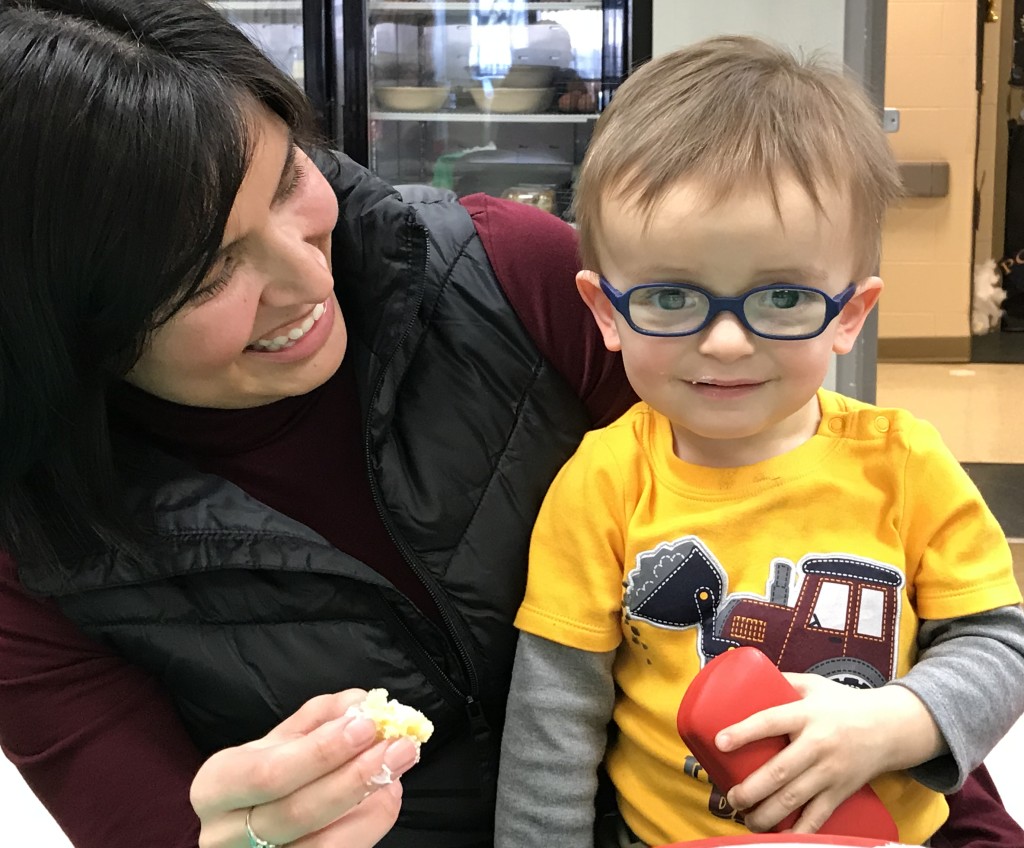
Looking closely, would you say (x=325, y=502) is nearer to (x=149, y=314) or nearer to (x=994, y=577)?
(x=149, y=314)

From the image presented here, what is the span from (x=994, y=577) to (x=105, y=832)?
869mm

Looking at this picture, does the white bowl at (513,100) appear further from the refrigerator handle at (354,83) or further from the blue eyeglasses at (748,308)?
the blue eyeglasses at (748,308)

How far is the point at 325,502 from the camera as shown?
1155 millimetres

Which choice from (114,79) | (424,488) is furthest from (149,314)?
(424,488)

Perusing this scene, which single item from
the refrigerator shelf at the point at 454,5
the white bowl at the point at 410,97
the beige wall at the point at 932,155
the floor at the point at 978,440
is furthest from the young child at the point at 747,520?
the beige wall at the point at 932,155

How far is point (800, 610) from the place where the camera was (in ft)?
3.18

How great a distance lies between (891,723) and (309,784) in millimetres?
462

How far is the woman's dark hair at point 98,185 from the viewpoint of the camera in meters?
0.89

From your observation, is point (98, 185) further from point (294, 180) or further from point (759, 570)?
point (759, 570)

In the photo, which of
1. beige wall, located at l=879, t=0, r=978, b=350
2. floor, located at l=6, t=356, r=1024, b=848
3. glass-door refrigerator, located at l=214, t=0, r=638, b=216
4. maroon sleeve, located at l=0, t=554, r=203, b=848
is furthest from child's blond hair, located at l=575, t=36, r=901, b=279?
beige wall, located at l=879, t=0, r=978, b=350

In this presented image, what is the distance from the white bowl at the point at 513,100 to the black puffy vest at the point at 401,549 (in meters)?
2.69

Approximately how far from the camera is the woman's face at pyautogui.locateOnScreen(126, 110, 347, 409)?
0.98 metres

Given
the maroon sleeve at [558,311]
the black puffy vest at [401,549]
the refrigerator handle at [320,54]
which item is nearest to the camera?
the black puffy vest at [401,549]

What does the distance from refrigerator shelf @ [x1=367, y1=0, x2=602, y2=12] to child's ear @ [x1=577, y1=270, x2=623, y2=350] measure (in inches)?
114
